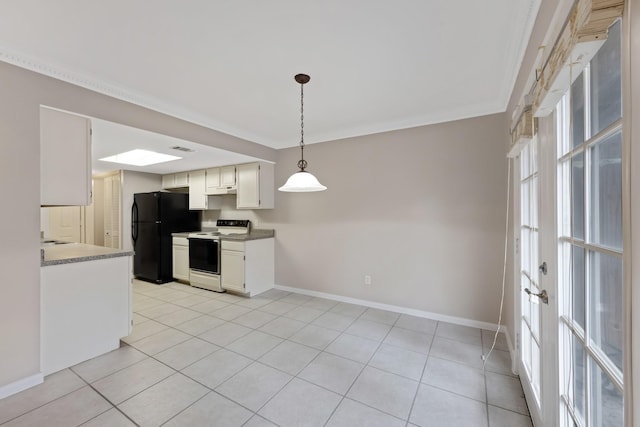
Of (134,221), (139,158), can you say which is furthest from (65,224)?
(139,158)

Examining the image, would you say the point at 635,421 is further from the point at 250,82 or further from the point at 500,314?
the point at 250,82

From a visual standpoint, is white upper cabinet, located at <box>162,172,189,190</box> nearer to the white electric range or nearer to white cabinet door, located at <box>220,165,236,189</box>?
white cabinet door, located at <box>220,165,236,189</box>

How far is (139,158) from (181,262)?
6.34ft

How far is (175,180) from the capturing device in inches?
212

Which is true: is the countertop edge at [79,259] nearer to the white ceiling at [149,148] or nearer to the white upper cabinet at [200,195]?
the white ceiling at [149,148]

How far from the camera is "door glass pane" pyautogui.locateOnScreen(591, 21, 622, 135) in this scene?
2.56 feet

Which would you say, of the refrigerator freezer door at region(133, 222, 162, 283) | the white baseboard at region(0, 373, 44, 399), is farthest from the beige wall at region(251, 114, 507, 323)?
the white baseboard at region(0, 373, 44, 399)

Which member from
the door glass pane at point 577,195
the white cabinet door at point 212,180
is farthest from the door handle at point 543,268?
the white cabinet door at point 212,180

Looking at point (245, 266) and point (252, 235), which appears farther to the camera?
point (252, 235)

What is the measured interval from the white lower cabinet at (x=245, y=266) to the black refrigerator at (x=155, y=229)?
1453 millimetres

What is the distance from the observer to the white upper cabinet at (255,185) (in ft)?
13.8

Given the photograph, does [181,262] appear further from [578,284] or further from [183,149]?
[578,284]

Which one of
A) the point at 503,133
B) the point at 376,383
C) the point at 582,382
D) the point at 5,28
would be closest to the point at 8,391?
the point at 5,28

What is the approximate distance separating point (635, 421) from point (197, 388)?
7.55ft
